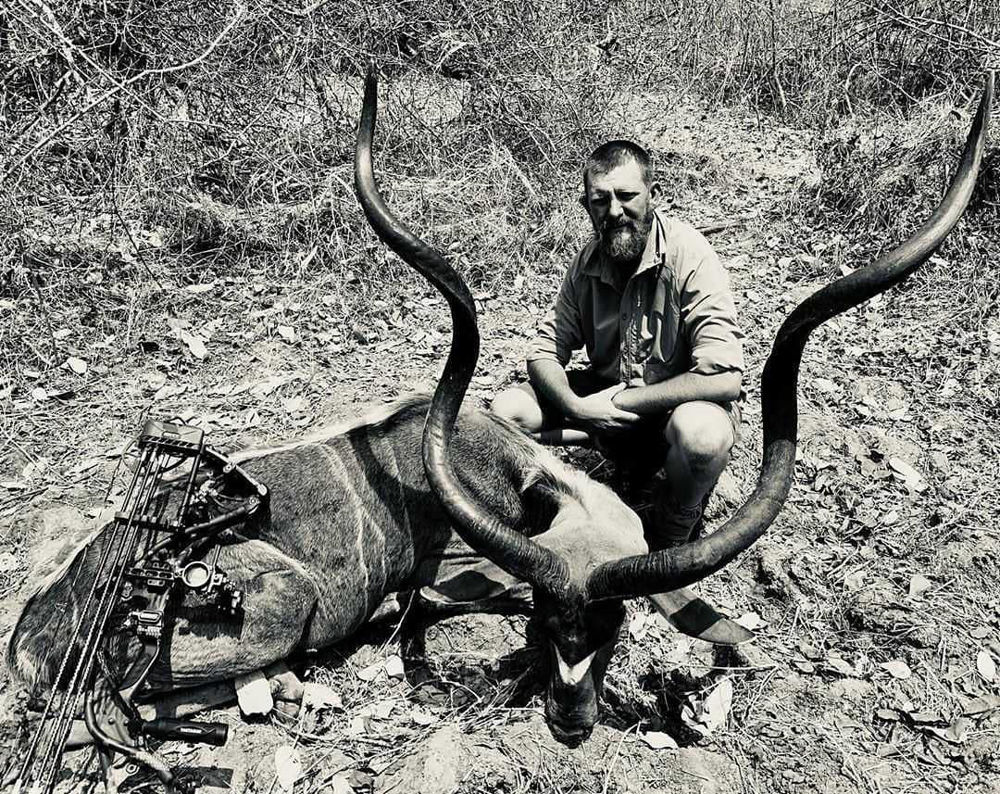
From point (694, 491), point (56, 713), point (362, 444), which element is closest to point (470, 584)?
point (362, 444)

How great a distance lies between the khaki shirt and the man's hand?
10.2 inches

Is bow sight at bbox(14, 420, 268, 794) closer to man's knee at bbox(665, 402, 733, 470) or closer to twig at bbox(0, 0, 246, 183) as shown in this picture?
man's knee at bbox(665, 402, 733, 470)

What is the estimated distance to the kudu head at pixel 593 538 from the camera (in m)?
3.23

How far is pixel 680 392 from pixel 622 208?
0.93 metres

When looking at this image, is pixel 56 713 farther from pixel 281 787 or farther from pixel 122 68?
pixel 122 68

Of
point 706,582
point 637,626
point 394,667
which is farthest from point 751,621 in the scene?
point 394,667

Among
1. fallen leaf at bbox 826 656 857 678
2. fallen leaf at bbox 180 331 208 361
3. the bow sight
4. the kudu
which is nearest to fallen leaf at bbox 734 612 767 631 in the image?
fallen leaf at bbox 826 656 857 678

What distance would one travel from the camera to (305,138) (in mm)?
7281

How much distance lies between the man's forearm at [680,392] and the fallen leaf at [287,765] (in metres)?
2.22

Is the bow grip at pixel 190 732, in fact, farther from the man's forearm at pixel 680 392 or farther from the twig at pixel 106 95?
the twig at pixel 106 95

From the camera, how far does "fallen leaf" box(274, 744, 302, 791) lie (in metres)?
3.71

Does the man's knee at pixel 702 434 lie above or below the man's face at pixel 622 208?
below

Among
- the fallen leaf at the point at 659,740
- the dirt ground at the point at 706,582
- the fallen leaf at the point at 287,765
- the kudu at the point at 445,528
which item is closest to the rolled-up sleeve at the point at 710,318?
the kudu at the point at 445,528

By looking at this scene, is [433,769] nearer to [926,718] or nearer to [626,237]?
[926,718]
